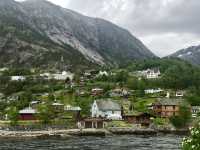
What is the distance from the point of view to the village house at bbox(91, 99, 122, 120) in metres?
170

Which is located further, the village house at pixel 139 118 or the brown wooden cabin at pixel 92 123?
the village house at pixel 139 118

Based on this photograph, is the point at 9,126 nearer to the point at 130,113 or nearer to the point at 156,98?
the point at 130,113

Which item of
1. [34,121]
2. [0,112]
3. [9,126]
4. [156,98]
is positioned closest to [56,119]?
[34,121]

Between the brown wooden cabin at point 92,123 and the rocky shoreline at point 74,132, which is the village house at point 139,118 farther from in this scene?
the rocky shoreline at point 74,132

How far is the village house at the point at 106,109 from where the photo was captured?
170 metres

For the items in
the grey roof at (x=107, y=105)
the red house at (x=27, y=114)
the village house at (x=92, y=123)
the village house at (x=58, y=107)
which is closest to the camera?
the village house at (x=92, y=123)

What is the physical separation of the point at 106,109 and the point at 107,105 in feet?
6.80

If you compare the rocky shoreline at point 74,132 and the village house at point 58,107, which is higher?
the village house at point 58,107

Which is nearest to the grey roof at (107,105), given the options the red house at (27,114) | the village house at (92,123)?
the village house at (92,123)

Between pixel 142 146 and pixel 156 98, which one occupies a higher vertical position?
pixel 156 98

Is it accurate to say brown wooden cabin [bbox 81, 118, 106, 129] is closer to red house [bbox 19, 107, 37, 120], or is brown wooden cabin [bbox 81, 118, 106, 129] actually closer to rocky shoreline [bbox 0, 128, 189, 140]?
rocky shoreline [bbox 0, 128, 189, 140]

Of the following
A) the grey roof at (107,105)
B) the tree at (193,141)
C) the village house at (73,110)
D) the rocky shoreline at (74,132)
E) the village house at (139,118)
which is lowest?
the rocky shoreline at (74,132)

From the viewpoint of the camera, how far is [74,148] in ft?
292

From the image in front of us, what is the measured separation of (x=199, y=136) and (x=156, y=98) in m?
164
